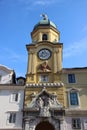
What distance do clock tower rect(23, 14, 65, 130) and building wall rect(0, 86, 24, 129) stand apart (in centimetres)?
87

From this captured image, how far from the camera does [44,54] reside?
34438 mm

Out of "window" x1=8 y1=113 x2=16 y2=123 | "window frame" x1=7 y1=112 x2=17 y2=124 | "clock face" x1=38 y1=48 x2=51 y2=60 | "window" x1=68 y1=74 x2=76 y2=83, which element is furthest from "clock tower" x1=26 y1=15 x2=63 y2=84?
"window" x1=8 y1=113 x2=16 y2=123

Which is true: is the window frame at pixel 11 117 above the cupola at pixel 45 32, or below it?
below

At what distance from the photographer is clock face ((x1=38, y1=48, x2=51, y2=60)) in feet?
112

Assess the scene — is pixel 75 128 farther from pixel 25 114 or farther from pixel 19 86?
pixel 19 86

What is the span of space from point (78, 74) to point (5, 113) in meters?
12.4

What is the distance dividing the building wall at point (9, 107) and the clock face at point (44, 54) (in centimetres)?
670

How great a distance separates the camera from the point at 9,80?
32.5m

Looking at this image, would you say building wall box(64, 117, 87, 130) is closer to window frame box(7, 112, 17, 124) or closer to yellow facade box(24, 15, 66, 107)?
yellow facade box(24, 15, 66, 107)

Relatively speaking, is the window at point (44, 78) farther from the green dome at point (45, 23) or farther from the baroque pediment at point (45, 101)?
the green dome at point (45, 23)

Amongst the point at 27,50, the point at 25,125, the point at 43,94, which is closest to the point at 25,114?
the point at 25,125

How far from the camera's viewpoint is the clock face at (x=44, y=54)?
34.2 m

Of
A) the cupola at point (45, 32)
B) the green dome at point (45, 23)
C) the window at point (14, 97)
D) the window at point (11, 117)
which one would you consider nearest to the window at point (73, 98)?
the window at point (14, 97)

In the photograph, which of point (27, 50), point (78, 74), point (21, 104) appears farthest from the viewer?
point (27, 50)
